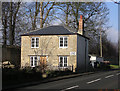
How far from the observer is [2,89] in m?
14.5

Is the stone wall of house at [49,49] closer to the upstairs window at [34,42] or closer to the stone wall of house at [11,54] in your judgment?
the upstairs window at [34,42]

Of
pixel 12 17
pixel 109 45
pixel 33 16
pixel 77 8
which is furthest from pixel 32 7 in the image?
pixel 109 45

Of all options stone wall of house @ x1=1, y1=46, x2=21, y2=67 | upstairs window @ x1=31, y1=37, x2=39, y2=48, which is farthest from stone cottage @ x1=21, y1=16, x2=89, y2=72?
stone wall of house @ x1=1, y1=46, x2=21, y2=67

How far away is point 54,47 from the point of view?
3806 centimetres

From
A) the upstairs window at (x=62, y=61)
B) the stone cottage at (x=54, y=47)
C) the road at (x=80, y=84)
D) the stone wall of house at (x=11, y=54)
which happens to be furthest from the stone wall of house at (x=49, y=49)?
the road at (x=80, y=84)

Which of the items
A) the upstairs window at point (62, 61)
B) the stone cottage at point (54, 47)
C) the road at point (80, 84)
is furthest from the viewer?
the stone cottage at point (54, 47)

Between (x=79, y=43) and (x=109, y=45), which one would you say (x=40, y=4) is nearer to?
(x=79, y=43)

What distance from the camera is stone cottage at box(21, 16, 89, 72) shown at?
122 feet

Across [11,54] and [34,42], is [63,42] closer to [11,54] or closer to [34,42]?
[34,42]

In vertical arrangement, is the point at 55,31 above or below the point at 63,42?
above

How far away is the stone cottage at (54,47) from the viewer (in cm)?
3712

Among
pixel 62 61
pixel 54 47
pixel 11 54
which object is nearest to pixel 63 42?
pixel 54 47

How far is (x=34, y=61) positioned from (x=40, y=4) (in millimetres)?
12631

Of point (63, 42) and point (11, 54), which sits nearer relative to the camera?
point (63, 42)
